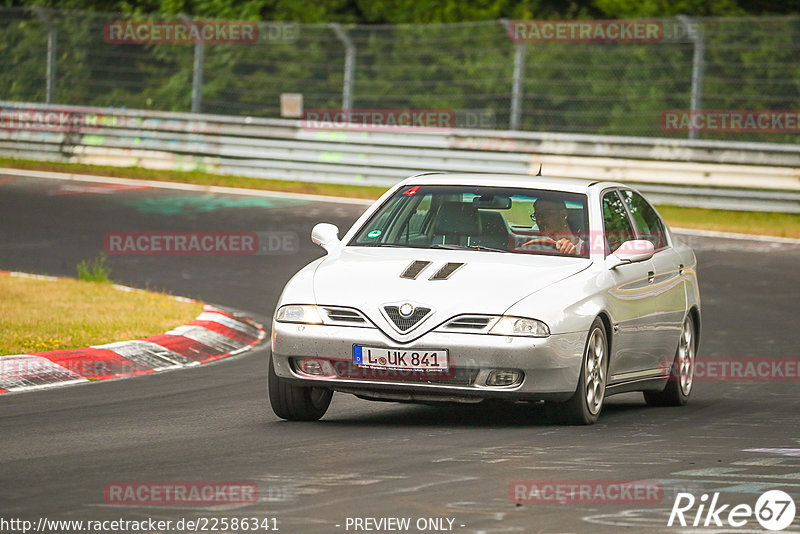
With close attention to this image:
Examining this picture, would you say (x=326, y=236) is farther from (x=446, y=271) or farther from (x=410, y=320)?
(x=410, y=320)

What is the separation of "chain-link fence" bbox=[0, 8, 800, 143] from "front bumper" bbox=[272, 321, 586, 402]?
1505cm

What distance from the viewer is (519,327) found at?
823 cm

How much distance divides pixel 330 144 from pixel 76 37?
216 inches

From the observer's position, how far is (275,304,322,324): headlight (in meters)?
8.41

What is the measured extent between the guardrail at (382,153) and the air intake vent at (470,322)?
14.7 metres

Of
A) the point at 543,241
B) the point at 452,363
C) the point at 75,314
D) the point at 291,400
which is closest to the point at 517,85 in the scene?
the point at 75,314

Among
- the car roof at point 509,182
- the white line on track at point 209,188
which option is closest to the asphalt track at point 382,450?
the car roof at point 509,182

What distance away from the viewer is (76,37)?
27.4 metres

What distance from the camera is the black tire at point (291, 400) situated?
28.6 feet

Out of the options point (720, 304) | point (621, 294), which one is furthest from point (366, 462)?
point (720, 304)

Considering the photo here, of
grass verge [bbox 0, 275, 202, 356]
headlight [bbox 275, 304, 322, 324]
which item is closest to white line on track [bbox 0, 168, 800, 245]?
grass verge [bbox 0, 275, 202, 356]

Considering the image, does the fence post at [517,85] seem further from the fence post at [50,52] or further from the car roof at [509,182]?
the car roof at [509,182]

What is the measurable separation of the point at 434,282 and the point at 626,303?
153cm

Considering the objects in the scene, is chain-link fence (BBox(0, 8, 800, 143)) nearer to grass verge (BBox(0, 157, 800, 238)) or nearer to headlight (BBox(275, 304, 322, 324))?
grass verge (BBox(0, 157, 800, 238))
